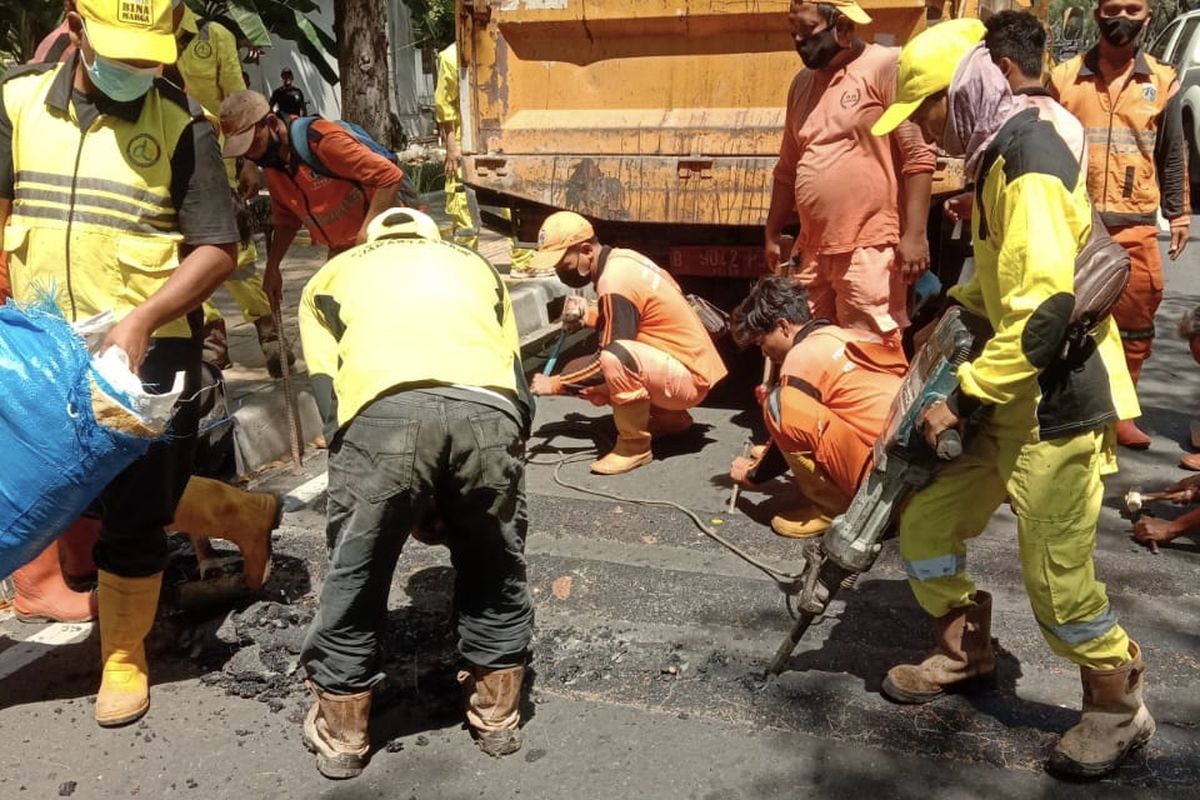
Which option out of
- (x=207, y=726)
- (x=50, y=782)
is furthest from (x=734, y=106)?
(x=50, y=782)

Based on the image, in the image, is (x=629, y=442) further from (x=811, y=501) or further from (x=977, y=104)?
(x=977, y=104)

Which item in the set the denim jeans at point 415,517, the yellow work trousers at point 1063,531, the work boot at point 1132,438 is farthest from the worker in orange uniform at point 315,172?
the work boot at point 1132,438

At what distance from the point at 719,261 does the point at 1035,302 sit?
3688mm

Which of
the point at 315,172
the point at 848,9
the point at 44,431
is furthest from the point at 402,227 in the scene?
the point at 848,9

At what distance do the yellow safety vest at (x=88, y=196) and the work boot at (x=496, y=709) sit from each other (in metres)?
1.43

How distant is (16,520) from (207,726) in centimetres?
81

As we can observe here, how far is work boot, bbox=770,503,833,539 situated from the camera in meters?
4.23

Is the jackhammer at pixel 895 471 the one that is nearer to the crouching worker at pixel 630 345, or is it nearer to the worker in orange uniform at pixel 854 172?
the worker in orange uniform at pixel 854 172

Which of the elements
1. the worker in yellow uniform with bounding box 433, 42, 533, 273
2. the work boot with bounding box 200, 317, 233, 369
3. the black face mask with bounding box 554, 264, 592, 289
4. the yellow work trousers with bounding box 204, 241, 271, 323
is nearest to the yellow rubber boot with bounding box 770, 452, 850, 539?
the black face mask with bounding box 554, 264, 592, 289

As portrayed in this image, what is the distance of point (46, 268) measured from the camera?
291 centimetres

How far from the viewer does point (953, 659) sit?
294 cm

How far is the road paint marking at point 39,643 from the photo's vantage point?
336cm

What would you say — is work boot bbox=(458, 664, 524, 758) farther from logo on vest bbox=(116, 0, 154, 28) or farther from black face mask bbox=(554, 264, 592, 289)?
black face mask bbox=(554, 264, 592, 289)

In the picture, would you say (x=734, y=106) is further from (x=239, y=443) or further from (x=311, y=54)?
(x=311, y=54)
